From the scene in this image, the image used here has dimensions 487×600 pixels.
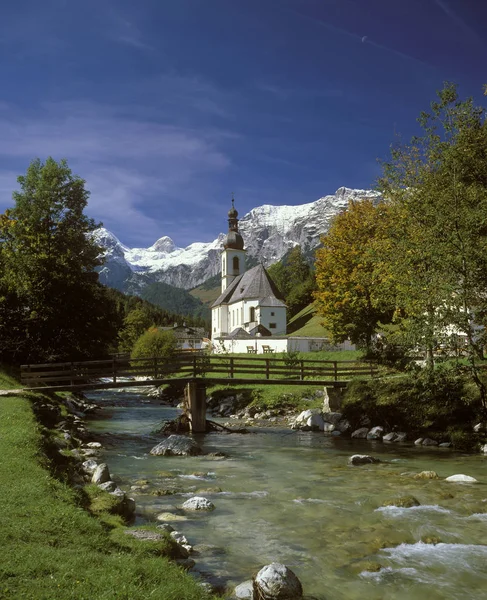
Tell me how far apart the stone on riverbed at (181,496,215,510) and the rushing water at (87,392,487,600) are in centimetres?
25

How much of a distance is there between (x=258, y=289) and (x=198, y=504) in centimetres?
7619

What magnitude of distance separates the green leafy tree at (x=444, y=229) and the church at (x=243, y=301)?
4926cm

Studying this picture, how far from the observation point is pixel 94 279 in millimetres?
39562

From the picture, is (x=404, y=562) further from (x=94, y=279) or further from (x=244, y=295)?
(x=244, y=295)

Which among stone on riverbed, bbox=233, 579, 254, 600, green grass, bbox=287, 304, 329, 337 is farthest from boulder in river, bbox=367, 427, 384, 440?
green grass, bbox=287, 304, 329, 337

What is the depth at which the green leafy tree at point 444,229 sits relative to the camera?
19.6 m

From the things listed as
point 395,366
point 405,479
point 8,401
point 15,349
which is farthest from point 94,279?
point 405,479

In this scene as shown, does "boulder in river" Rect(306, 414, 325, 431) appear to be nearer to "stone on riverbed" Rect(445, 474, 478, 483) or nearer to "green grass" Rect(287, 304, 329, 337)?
"stone on riverbed" Rect(445, 474, 478, 483)

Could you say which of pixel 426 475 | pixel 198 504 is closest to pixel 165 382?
pixel 426 475

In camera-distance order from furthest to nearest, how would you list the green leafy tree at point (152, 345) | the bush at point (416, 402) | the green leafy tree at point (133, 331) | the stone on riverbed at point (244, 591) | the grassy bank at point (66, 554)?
1. the green leafy tree at point (133, 331)
2. the green leafy tree at point (152, 345)
3. the bush at point (416, 402)
4. the stone on riverbed at point (244, 591)
5. the grassy bank at point (66, 554)

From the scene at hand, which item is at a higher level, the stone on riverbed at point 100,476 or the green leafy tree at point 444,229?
the green leafy tree at point 444,229

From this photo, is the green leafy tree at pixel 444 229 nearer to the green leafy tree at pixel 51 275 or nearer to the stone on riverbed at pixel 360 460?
the stone on riverbed at pixel 360 460

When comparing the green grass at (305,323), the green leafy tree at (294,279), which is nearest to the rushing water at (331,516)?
the green grass at (305,323)

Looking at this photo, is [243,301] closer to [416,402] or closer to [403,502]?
[416,402]
